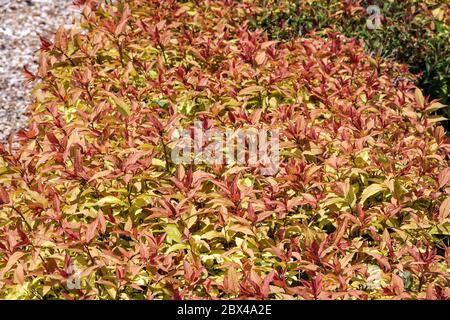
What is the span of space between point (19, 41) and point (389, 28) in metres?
3.53

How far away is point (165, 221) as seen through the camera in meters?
3.16

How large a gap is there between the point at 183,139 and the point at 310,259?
98 centimetres

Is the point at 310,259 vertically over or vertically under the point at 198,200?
under

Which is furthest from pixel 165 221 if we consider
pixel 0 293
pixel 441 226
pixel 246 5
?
pixel 246 5

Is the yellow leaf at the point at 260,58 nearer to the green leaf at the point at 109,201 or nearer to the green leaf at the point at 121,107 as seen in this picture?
the green leaf at the point at 121,107

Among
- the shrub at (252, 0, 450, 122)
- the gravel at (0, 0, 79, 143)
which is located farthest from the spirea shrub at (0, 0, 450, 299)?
the gravel at (0, 0, 79, 143)

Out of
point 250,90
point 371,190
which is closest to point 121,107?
point 250,90

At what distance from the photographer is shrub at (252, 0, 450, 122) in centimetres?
553

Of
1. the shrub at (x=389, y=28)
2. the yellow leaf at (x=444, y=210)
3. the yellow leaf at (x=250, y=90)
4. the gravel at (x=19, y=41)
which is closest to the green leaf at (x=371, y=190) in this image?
the yellow leaf at (x=444, y=210)

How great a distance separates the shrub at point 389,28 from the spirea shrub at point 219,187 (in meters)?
1.15

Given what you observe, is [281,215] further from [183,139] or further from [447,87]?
[447,87]

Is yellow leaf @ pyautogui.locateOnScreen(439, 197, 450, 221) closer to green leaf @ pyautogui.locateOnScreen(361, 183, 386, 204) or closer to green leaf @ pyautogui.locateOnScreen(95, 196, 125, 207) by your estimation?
green leaf @ pyautogui.locateOnScreen(361, 183, 386, 204)

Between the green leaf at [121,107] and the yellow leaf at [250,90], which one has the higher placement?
the yellow leaf at [250,90]

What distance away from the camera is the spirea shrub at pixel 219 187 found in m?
2.93
